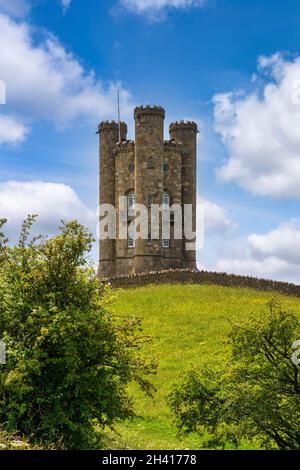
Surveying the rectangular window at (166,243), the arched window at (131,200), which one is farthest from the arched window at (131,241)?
the rectangular window at (166,243)

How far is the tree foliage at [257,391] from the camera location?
13391 millimetres

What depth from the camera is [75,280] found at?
15039 millimetres

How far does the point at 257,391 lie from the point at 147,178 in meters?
43.6

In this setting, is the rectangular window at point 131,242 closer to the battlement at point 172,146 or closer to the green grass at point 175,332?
the battlement at point 172,146

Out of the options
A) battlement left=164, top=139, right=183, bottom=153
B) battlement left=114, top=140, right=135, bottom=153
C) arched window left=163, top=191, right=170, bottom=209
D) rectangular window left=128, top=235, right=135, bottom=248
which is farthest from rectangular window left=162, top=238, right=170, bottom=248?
battlement left=114, top=140, right=135, bottom=153

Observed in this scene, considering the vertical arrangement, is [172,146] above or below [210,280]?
above

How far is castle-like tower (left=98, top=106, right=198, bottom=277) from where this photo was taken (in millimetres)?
56094

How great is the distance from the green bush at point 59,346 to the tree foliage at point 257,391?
5.77 feet

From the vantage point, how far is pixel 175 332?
33.7 m

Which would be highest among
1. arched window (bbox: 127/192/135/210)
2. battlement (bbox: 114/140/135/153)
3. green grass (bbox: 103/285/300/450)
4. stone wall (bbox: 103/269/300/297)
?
battlement (bbox: 114/140/135/153)

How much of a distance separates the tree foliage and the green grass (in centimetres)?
136

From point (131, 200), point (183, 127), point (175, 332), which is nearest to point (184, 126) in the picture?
point (183, 127)

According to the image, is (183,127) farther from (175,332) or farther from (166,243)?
(175,332)

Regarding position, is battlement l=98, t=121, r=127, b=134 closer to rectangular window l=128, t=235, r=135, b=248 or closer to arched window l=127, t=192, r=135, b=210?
arched window l=127, t=192, r=135, b=210
